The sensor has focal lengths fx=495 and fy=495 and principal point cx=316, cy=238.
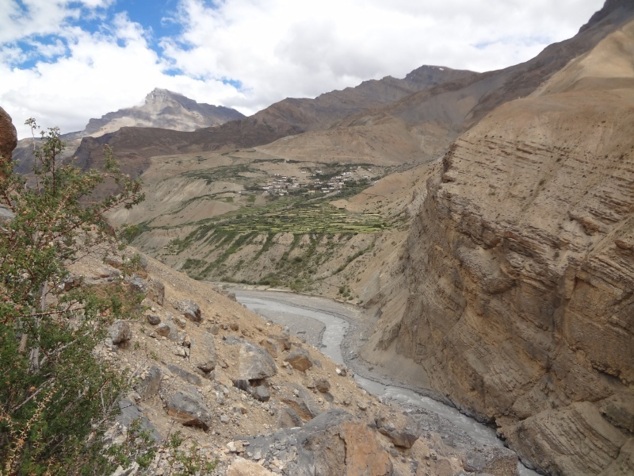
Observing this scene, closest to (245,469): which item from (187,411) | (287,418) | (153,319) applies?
(187,411)

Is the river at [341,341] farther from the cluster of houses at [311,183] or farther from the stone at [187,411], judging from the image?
the cluster of houses at [311,183]

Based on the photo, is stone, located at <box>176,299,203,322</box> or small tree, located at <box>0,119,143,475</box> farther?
stone, located at <box>176,299,203,322</box>

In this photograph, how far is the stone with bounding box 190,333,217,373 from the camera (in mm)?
15164

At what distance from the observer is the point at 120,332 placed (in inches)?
512

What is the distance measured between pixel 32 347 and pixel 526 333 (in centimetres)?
2371

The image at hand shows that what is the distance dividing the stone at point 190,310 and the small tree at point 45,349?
10.6 m

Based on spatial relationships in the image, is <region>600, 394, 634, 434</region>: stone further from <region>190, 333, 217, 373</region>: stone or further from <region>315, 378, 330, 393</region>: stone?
<region>190, 333, 217, 373</region>: stone

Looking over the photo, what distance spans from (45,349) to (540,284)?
23.2 metres

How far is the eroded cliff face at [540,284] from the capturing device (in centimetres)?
2098

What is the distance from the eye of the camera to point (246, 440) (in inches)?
438

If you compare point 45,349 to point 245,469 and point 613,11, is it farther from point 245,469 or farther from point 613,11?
point 613,11

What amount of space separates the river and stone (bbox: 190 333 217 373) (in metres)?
12.2

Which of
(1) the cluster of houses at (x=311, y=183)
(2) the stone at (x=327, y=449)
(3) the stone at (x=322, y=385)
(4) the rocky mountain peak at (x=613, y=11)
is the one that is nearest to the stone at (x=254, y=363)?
(3) the stone at (x=322, y=385)

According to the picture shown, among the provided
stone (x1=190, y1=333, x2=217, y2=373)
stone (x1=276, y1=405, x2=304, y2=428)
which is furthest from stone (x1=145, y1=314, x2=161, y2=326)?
stone (x1=276, y1=405, x2=304, y2=428)
